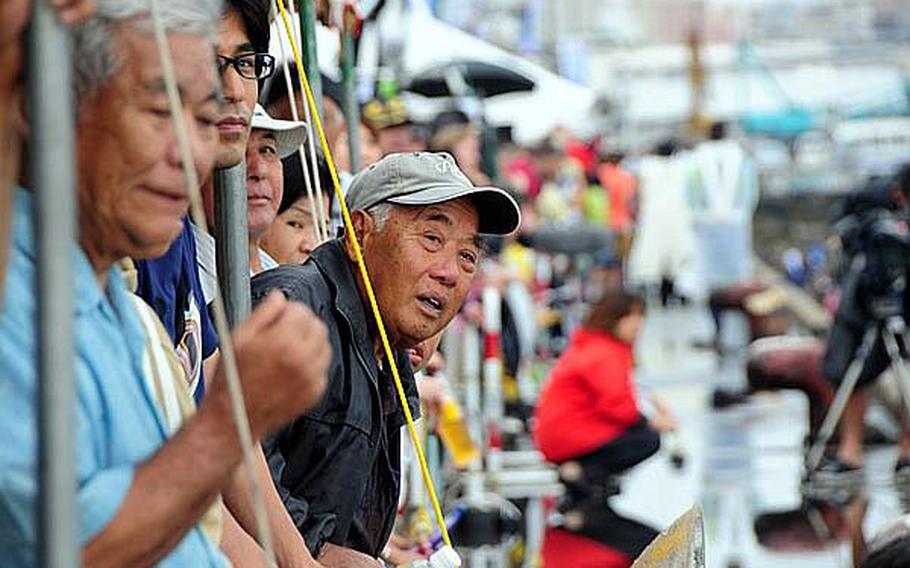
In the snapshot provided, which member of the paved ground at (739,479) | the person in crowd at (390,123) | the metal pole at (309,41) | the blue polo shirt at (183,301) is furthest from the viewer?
the paved ground at (739,479)

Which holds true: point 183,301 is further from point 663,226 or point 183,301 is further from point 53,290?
point 663,226

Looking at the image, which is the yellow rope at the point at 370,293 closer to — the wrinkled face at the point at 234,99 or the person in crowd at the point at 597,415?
the wrinkled face at the point at 234,99

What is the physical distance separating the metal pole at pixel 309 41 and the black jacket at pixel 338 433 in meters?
0.87

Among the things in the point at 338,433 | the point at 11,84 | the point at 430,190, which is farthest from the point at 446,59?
the point at 11,84

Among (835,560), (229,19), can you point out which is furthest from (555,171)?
(229,19)

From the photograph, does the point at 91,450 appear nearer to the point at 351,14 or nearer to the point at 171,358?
the point at 171,358

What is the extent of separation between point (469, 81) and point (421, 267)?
1091 cm

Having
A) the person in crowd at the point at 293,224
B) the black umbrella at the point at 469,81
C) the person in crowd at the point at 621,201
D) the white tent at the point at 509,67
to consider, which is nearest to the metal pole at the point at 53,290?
the person in crowd at the point at 293,224

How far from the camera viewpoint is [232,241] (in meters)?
3.92

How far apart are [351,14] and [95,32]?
3.65m

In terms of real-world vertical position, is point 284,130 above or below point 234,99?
below

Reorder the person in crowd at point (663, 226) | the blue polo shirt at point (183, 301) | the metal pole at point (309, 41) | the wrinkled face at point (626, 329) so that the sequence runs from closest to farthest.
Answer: the blue polo shirt at point (183, 301)
the metal pole at point (309, 41)
the wrinkled face at point (626, 329)
the person in crowd at point (663, 226)

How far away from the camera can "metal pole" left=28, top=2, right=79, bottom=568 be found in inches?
87.6

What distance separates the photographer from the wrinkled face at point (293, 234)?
18.0ft
